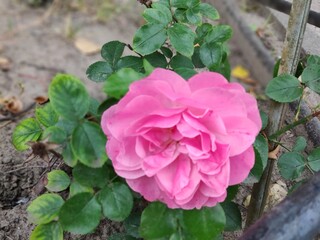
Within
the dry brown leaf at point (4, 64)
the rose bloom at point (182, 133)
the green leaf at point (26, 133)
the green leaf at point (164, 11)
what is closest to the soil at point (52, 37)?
the dry brown leaf at point (4, 64)

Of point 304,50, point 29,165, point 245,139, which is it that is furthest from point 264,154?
point 29,165

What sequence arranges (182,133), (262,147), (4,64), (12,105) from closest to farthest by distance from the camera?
(182,133)
(262,147)
(12,105)
(4,64)

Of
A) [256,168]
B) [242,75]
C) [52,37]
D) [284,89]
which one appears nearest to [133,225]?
[256,168]

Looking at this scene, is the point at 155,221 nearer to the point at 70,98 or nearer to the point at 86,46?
the point at 70,98

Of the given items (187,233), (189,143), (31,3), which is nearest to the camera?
(189,143)

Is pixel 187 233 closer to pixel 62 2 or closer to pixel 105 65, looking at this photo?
pixel 105 65

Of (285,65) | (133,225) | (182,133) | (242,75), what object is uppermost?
(182,133)
